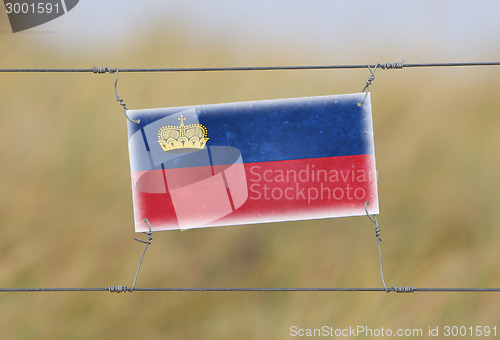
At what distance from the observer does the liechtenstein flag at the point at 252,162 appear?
1.93m

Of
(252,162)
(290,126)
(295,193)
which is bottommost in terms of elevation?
(295,193)

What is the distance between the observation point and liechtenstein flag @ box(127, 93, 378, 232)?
1929 millimetres

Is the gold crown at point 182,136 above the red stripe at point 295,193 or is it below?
above

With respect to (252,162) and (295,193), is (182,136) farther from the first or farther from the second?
(295,193)

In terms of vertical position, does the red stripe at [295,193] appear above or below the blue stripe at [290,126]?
below

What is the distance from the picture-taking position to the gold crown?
1.94 metres

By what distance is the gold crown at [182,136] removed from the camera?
194 centimetres

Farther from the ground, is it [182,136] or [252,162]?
[182,136]

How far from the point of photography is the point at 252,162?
1944 mm

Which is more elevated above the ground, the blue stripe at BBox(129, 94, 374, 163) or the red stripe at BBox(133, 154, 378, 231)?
the blue stripe at BBox(129, 94, 374, 163)

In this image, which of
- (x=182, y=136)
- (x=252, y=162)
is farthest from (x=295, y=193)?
(x=182, y=136)

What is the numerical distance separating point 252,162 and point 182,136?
10.4 inches

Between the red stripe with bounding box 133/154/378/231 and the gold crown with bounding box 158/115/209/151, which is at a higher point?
the gold crown with bounding box 158/115/209/151

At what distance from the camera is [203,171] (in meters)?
1.95
